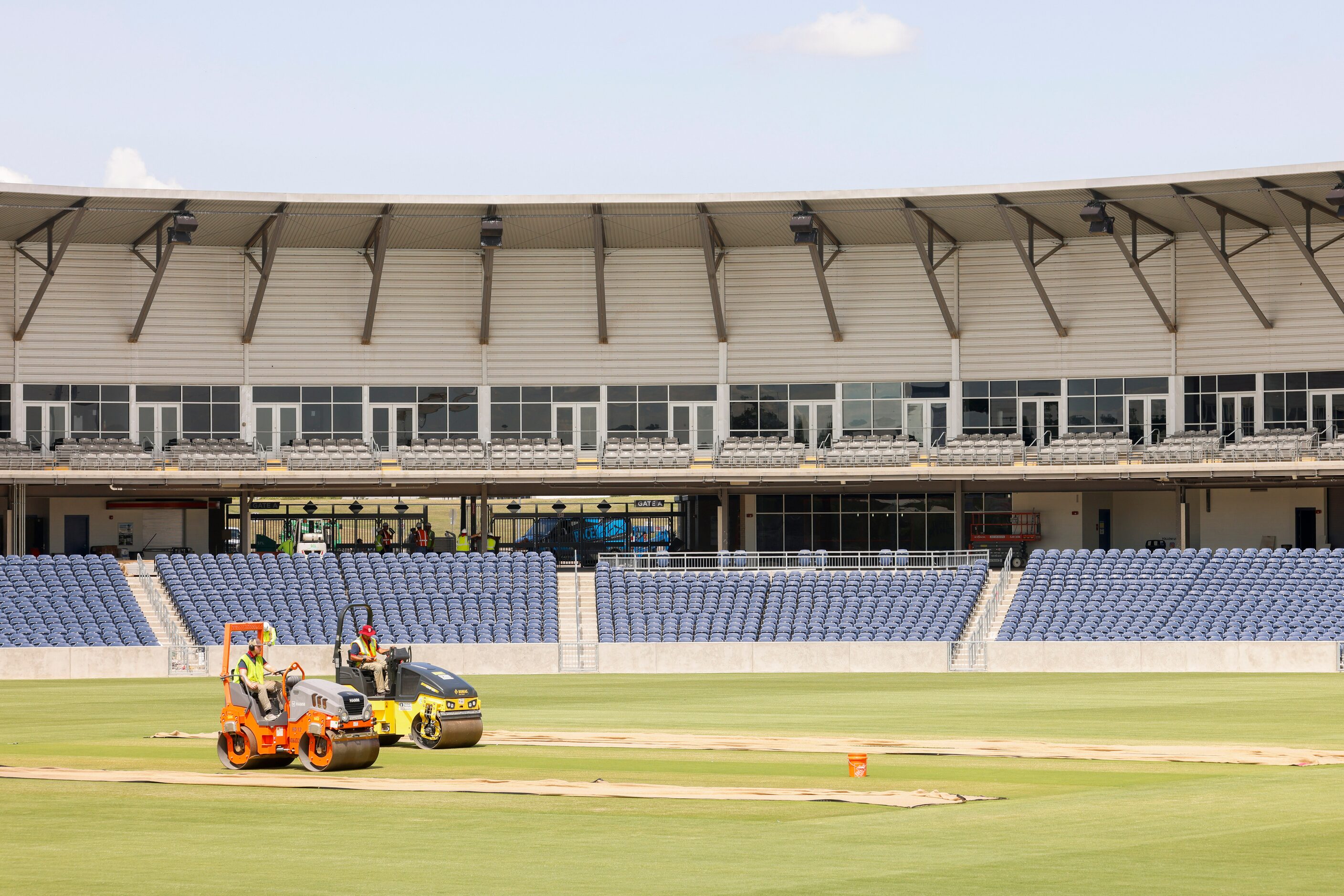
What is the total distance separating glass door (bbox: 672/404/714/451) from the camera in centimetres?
4644

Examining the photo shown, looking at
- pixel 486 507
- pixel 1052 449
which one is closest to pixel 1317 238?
pixel 1052 449

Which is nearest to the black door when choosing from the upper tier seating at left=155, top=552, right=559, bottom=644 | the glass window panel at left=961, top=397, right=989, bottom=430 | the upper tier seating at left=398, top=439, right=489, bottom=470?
the glass window panel at left=961, top=397, right=989, bottom=430

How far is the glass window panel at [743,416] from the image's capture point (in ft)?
152

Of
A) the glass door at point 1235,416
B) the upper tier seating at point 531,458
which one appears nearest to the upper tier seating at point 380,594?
the upper tier seating at point 531,458

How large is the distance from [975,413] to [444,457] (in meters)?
15.9

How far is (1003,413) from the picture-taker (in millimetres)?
45750

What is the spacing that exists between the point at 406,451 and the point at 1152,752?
29.1m

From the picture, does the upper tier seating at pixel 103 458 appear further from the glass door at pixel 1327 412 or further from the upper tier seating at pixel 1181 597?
the glass door at pixel 1327 412

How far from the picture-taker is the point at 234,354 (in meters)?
45.9

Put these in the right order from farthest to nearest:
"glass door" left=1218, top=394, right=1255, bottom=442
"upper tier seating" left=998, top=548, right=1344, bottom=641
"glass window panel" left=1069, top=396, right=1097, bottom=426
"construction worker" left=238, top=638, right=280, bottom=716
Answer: "glass window panel" left=1069, top=396, right=1097, bottom=426
"glass door" left=1218, top=394, right=1255, bottom=442
"upper tier seating" left=998, top=548, right=1344, bottom=641
"construction worker" left=238, top=638, right=280, bottom=716

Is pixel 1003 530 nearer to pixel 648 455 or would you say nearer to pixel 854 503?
pixel 854 503

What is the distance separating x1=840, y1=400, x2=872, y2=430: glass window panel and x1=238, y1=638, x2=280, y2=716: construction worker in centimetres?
3206

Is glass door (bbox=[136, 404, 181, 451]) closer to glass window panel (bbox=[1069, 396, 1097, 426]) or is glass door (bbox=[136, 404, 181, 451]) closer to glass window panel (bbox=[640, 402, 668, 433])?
glass window panel (bbox=[640, 402, 668, 433])

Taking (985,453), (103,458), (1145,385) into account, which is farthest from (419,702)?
(1145,385)
